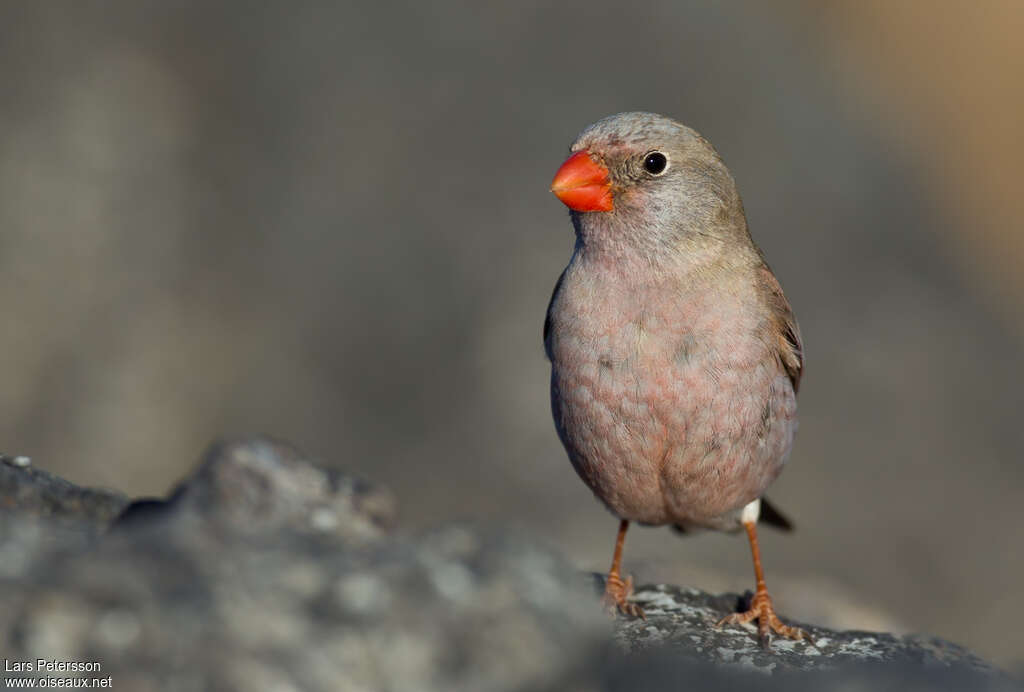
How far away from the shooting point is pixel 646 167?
211 inches

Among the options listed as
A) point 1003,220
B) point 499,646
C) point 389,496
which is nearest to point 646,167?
point 389,496

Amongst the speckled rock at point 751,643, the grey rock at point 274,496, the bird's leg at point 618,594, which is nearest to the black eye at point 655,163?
the bird's leg at point 618,594

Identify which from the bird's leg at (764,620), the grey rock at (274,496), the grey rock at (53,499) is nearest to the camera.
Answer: the grey rock at (274,496)

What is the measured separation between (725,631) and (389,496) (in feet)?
8.22

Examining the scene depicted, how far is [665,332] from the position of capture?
16.8ft

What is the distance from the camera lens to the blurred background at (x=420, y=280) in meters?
10.4

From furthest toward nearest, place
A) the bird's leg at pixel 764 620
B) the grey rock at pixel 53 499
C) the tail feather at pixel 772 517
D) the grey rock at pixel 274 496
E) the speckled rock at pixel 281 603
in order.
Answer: the tail feather at pixel 772 517 < the bird's leg at pixel 764 620 < the grey rock at pixel 53 499 < the grey rock at pixel 274 496 < the speckled rock at pixel 281 603

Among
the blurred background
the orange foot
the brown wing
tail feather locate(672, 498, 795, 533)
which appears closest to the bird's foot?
the orange foot

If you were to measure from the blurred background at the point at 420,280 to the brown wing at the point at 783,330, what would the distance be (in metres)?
4.11

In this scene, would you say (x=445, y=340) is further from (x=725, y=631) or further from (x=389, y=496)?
(x=389, y=496)

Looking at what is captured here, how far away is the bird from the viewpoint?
16.9ft

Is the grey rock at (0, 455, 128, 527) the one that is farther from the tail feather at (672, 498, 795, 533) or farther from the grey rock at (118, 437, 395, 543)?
the tail feather at (672, 498, 795, 533)

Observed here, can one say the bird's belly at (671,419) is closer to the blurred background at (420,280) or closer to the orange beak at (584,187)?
the orange beak at (584,187)

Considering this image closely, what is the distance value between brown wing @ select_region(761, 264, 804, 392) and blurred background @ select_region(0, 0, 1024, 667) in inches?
162
